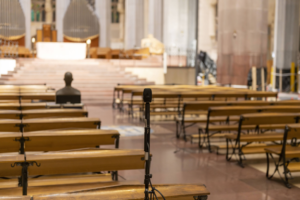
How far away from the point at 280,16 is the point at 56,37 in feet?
51.1

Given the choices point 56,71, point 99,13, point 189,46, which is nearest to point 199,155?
point 56,71

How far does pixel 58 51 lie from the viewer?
67.4ft

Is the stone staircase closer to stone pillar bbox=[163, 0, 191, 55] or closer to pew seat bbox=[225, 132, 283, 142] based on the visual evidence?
stone pillar bbox=[163, 0, 191, 55]

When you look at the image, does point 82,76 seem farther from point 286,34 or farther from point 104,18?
point 286,34

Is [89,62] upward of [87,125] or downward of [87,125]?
upward

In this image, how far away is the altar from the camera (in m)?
20.5

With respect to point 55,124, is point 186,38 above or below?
above

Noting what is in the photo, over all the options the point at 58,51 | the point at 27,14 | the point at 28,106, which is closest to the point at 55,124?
the point at 28,106

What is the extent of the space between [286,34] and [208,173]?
64.1 feet

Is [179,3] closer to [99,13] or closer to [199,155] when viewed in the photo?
[99,13]

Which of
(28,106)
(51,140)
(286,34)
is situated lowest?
(51,140)

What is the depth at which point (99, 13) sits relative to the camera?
26.7m

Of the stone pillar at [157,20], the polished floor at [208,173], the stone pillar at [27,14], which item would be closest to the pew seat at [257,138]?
the polished floor at [208,173]

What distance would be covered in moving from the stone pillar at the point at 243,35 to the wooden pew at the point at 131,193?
41.7 ft
